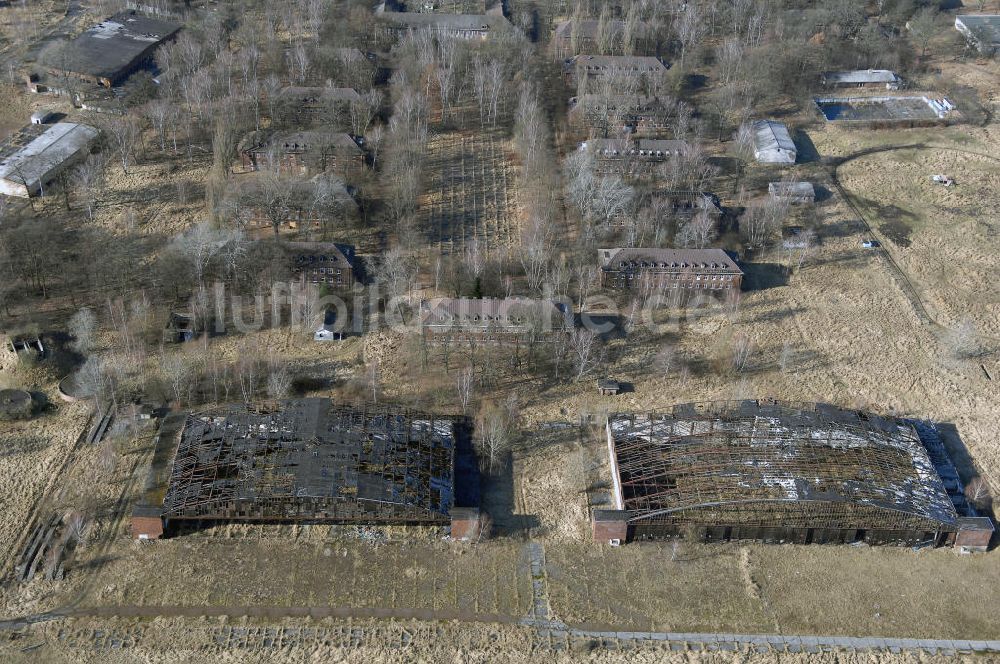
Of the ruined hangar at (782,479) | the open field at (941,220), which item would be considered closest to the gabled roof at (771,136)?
the open field at (941,220)

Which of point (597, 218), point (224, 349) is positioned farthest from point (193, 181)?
point (597, 218)

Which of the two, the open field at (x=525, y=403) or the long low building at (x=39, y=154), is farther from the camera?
the long low building at (x=39, y=154)

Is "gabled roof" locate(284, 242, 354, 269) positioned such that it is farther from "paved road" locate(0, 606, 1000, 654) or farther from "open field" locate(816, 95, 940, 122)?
"open field" locate(816, 95, 940, 122)

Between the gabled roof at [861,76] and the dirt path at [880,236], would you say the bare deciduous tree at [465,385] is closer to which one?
the dirt path at [880,236]

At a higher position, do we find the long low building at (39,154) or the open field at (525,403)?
the long low building at (39,154)

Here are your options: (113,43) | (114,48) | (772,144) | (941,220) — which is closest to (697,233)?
(772,144)

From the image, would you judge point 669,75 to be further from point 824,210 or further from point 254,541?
point 254,541

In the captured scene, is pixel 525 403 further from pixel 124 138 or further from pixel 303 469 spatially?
pixel 124 138
